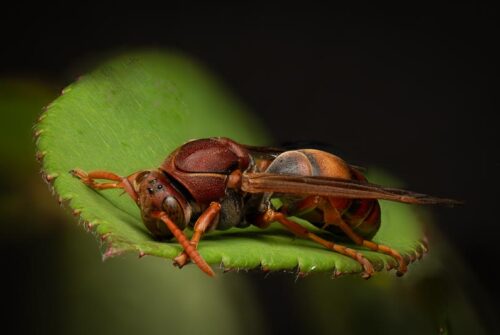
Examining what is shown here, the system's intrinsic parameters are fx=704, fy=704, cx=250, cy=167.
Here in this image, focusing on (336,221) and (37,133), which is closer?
(37,133)

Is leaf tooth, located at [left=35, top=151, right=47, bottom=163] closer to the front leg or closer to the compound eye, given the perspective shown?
the front leg

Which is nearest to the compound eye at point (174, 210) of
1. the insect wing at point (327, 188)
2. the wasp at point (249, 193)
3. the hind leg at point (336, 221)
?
the wasp at point (249, 193)

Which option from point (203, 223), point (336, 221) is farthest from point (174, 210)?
point (336, 221)

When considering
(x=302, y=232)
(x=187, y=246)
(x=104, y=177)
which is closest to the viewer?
(x=187, y=246)

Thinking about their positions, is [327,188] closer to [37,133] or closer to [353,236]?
[353,236]

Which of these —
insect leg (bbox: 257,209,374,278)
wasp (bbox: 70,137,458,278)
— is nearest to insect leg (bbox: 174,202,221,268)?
wasp (bbox: 70,137,458,278)

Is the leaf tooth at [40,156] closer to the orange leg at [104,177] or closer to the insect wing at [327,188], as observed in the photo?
the orange leg at [104,177]

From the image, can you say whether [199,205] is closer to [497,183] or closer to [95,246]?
[95,246]
